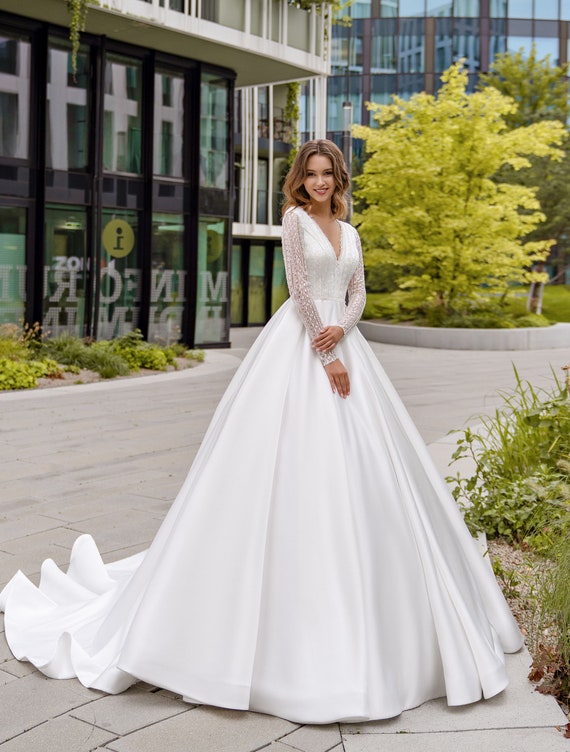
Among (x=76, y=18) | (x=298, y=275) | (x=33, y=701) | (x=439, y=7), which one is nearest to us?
(x=33, y=701)

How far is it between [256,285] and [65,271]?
1266 centimetres

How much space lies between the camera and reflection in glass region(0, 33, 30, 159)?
16.7 m

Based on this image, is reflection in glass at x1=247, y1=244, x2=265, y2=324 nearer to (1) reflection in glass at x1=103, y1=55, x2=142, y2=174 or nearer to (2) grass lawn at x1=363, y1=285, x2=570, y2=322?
(2) grass lawn at x1=363, y1=285, x2=570, y2=322

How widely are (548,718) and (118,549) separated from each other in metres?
3.00

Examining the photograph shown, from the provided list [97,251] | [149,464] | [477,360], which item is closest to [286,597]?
[149,464]

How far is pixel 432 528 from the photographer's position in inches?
Answer: 147

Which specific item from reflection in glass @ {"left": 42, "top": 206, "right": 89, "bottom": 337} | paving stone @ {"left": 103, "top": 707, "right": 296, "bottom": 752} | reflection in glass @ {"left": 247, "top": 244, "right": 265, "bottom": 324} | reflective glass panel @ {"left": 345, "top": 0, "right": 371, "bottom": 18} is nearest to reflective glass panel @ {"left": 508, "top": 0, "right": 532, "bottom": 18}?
reflective glass panel @ {"left": 345, "top": 0, "right": 371, "bottom": 18}

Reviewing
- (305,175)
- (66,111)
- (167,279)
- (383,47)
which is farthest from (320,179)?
(383,47)

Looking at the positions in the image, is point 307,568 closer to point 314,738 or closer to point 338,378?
point 314,738

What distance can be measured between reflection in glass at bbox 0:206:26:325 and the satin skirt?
13.8m

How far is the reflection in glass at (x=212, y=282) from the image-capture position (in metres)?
20.6

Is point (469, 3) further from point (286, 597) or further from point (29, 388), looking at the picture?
point (286, 597)

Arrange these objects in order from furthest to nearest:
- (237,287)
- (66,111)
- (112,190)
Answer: (237,287) < (112,190) < (66,111)

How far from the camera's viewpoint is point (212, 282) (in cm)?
2086
